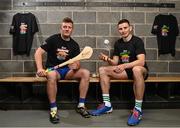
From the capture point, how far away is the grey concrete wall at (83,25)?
4.16 m

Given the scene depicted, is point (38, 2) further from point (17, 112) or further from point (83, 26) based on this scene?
point (17, 112)

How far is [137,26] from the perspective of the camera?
424cm

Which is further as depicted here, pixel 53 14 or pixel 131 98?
pixel 53 14

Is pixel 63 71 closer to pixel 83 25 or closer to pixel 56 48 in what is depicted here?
pixel 56 48

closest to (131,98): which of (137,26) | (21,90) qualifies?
(137,26)

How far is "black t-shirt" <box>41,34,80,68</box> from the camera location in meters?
3.50

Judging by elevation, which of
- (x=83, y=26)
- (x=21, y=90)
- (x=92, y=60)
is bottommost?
(x=21, y=90)

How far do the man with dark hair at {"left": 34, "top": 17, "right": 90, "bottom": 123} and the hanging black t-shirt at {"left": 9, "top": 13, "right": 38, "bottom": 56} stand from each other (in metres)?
0.72

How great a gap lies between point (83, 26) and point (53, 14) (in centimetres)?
46

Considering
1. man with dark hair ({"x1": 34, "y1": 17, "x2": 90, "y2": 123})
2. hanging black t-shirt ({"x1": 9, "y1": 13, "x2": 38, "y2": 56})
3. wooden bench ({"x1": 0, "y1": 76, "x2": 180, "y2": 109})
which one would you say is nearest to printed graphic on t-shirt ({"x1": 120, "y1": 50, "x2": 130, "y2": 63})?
wooden bench ({"x1": 0, "y1": 76, "x2": 180, "y2": 109})

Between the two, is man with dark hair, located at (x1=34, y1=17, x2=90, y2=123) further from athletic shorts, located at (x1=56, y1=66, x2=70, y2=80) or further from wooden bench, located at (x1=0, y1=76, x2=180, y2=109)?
wooden bench, located at (x1=0, y1=76, x2=180, y2=109)

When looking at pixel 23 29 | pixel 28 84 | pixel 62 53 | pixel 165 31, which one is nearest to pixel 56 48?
pixel 62 53

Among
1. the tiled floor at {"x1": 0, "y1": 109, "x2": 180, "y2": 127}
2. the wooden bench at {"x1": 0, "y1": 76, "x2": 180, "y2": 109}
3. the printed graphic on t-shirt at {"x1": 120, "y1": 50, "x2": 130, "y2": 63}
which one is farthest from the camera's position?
the wooden bench at {"x1": 0, "y1": 76, "x2": 180, "y2": 109}

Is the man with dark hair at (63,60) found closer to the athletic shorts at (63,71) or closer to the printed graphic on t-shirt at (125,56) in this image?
the athletic shorts at (63,71)
